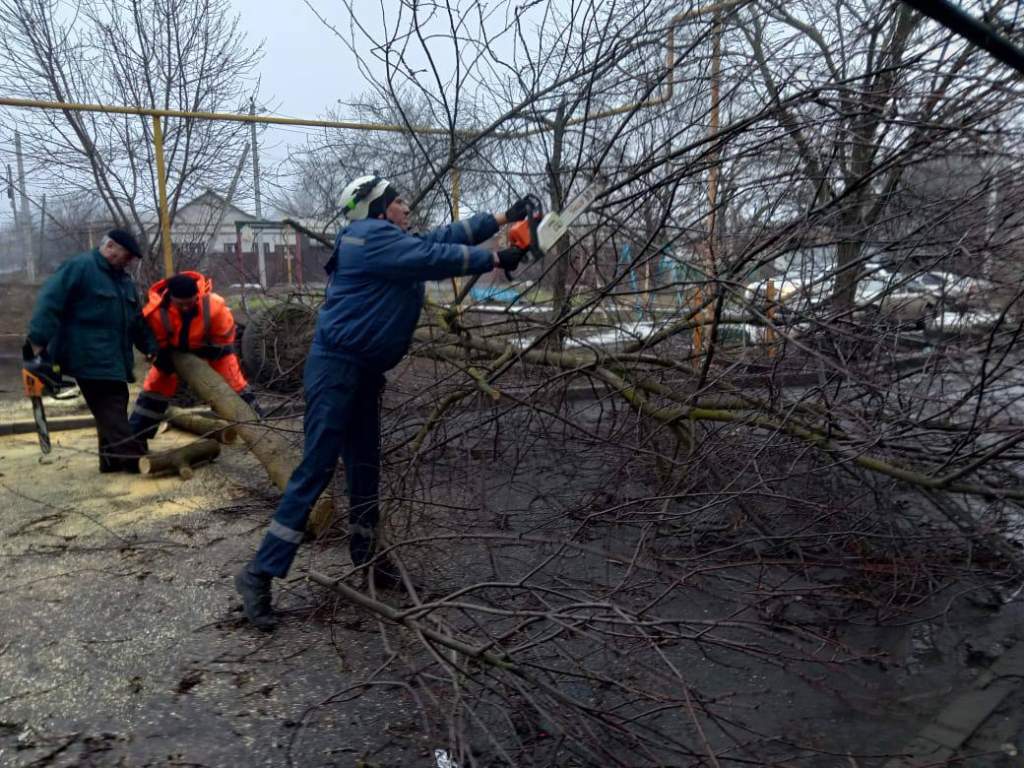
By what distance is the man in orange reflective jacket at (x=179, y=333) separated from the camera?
17.7 ft

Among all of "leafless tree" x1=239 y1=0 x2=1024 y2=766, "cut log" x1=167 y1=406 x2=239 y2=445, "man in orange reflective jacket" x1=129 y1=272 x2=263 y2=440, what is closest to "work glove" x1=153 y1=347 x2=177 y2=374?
"man in orange reflective jacket" x1=129 y1=272 x2=263 y2=440

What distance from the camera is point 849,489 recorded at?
145 inches

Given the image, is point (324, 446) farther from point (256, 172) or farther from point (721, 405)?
point (256, 172)

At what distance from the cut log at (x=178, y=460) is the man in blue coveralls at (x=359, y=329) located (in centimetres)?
205

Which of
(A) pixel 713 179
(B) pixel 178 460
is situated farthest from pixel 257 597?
(A) pixel 713 179

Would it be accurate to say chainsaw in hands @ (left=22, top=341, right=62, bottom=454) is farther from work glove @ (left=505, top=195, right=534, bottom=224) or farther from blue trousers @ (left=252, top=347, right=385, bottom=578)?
work glove @ (left=505, top=195, right=534, bottom=224)

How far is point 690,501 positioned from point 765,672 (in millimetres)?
874

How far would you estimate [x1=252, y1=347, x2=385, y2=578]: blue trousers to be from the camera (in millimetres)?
3256

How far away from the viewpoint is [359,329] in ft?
10.9

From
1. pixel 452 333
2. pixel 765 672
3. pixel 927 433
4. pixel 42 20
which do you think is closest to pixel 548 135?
pixel 452 333

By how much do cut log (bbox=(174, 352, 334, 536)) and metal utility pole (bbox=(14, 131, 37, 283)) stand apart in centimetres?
250

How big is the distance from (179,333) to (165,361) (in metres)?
0.21

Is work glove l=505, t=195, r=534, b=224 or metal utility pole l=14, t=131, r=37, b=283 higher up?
metal utility pole l=14, t=131, r=37, b=283

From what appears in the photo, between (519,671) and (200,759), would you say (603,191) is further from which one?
(200,759)
